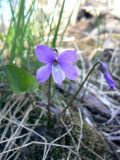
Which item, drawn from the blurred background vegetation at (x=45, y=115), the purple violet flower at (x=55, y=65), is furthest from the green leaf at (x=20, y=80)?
the purple violet flower at (x=55, y=65)

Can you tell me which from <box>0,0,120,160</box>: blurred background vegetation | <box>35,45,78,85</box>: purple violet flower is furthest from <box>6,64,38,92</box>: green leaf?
<box>35,45,78,85</box>: purple violet flower

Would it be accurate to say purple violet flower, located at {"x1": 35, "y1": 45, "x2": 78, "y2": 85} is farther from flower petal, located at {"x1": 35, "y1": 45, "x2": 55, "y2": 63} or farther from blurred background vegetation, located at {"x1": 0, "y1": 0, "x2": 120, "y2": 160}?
blurred background vegetation, located at {"x1": 0, "y1": 0, "x2": 120, "y2": 160}

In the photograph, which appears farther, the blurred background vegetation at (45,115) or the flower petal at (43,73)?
the blurred background vegetation at (45,115)

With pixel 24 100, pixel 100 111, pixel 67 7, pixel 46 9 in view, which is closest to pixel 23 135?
pixel 24 100

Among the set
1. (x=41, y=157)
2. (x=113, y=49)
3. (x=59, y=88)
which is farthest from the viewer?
(x=113, y=49)

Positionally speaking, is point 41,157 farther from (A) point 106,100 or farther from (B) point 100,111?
(A) point 106,100

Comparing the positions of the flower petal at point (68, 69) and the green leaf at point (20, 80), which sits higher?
the flower petal at point (68, 69)

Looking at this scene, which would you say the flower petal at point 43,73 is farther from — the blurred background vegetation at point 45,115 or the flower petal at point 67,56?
the blurred background vegetation at point 45,115

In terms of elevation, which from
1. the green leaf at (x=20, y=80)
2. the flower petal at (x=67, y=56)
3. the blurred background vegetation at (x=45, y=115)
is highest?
the flower petal at (x=67, y=56)
